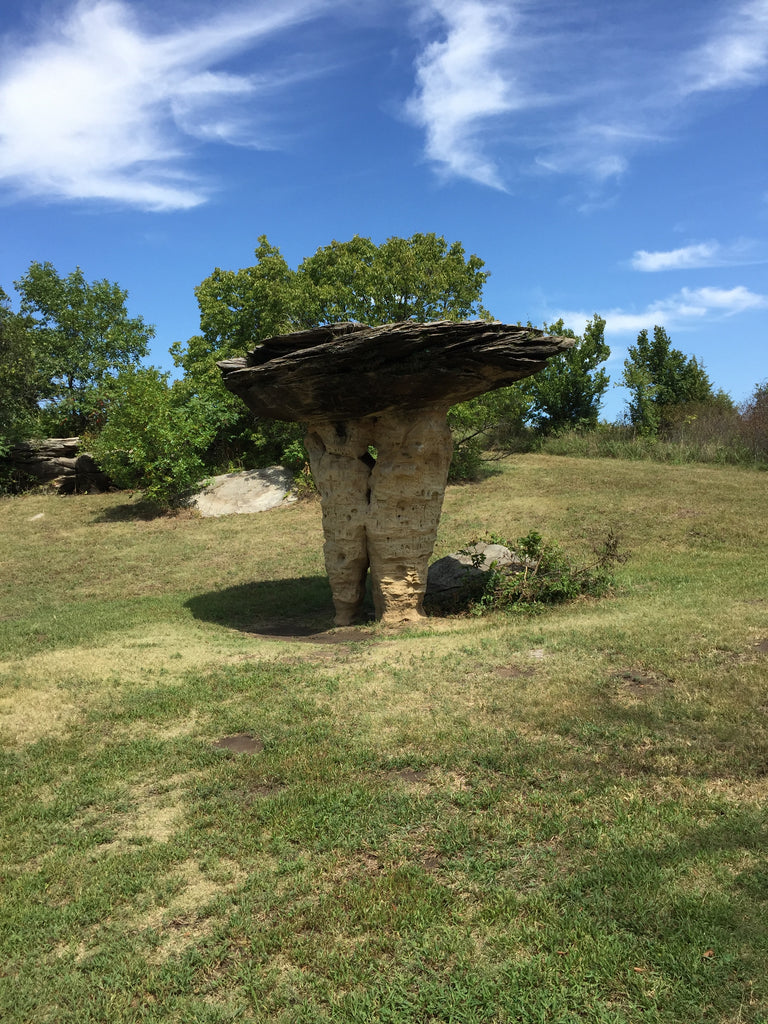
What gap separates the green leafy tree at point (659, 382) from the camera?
1522 inches

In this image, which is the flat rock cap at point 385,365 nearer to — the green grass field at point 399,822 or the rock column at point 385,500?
the rock column at point 385,500

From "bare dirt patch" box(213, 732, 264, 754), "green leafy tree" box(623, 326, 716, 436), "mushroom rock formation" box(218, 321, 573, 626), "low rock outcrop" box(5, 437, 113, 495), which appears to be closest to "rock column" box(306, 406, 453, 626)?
"mushroom rock formation" box(218, 321, 573, 626)

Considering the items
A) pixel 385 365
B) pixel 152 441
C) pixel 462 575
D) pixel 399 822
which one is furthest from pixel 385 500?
pixel 152 441

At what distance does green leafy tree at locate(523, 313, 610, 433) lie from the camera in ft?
119

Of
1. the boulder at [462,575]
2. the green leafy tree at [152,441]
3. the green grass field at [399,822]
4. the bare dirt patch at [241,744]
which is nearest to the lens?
the green grass field at [399,822]

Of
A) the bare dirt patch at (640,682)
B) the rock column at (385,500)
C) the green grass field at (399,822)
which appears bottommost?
the green grass field at (399,822)

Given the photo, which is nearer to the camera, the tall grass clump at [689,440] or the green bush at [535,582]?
the green bush at [535,582]

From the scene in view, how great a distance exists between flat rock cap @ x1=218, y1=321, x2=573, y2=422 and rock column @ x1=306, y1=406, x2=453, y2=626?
39 centimetres

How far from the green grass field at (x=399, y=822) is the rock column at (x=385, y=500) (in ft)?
3.60

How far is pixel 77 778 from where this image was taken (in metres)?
6.21

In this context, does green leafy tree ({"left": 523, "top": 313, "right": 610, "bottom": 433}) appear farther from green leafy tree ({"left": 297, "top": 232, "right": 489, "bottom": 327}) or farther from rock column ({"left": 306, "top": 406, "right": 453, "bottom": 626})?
rock column ({"left": 306, "top": 406, "right": 453, "bottom": 626})

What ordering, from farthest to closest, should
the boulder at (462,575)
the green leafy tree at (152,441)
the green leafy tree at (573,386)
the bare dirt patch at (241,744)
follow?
1. the green leafy tree at (573,386)
2. the green leafy tree at (152,441)
3. the boulder at (462,575)
4. the bare dirt patch at (241,744)

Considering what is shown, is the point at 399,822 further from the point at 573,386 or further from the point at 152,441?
the point at 573,386

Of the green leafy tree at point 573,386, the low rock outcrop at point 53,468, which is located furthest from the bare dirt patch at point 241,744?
the green leafy tree at point 573,386
